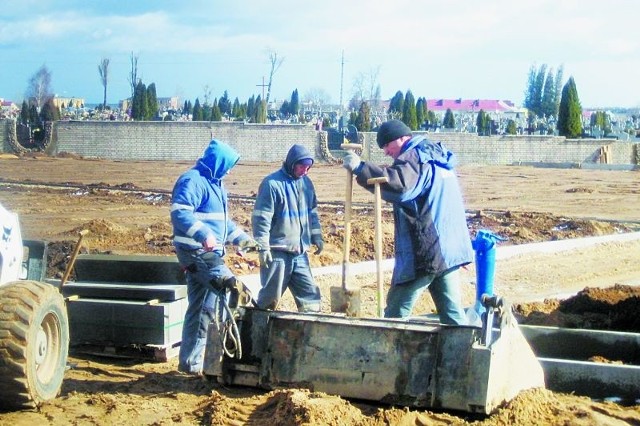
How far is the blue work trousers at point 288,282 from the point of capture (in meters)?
7.59

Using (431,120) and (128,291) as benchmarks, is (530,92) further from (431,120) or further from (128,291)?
(128,291)

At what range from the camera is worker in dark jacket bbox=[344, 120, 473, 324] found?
6.11m

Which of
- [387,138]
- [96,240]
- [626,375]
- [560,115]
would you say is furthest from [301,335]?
[560,115]

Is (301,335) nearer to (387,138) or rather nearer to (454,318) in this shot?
(454,318)

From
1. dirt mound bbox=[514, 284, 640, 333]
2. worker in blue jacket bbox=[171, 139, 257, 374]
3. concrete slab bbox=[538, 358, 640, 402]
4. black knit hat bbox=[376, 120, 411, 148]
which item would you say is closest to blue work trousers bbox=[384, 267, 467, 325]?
concrete slab bbox=[538, 358, 640, 402]

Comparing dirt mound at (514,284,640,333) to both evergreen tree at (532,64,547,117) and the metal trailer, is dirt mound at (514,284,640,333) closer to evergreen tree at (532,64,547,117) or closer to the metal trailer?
the metal trailer

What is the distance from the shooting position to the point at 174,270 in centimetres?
842

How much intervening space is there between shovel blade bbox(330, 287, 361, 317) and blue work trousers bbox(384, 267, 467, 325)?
324 millimetres

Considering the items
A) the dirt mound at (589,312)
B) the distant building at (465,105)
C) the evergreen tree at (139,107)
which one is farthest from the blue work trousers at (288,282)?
the distant building at (465,105)

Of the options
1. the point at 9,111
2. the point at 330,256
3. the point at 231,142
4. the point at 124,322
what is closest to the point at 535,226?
the point at 330,256

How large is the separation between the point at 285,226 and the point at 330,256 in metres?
6.37

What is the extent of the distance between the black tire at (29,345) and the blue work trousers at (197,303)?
1056 mm

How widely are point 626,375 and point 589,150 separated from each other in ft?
138

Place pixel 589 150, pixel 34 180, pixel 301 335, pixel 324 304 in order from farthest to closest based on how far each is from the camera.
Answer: pixel 589 150 → pixel 34 180 → pixel 324 304 → pixel 301 335
